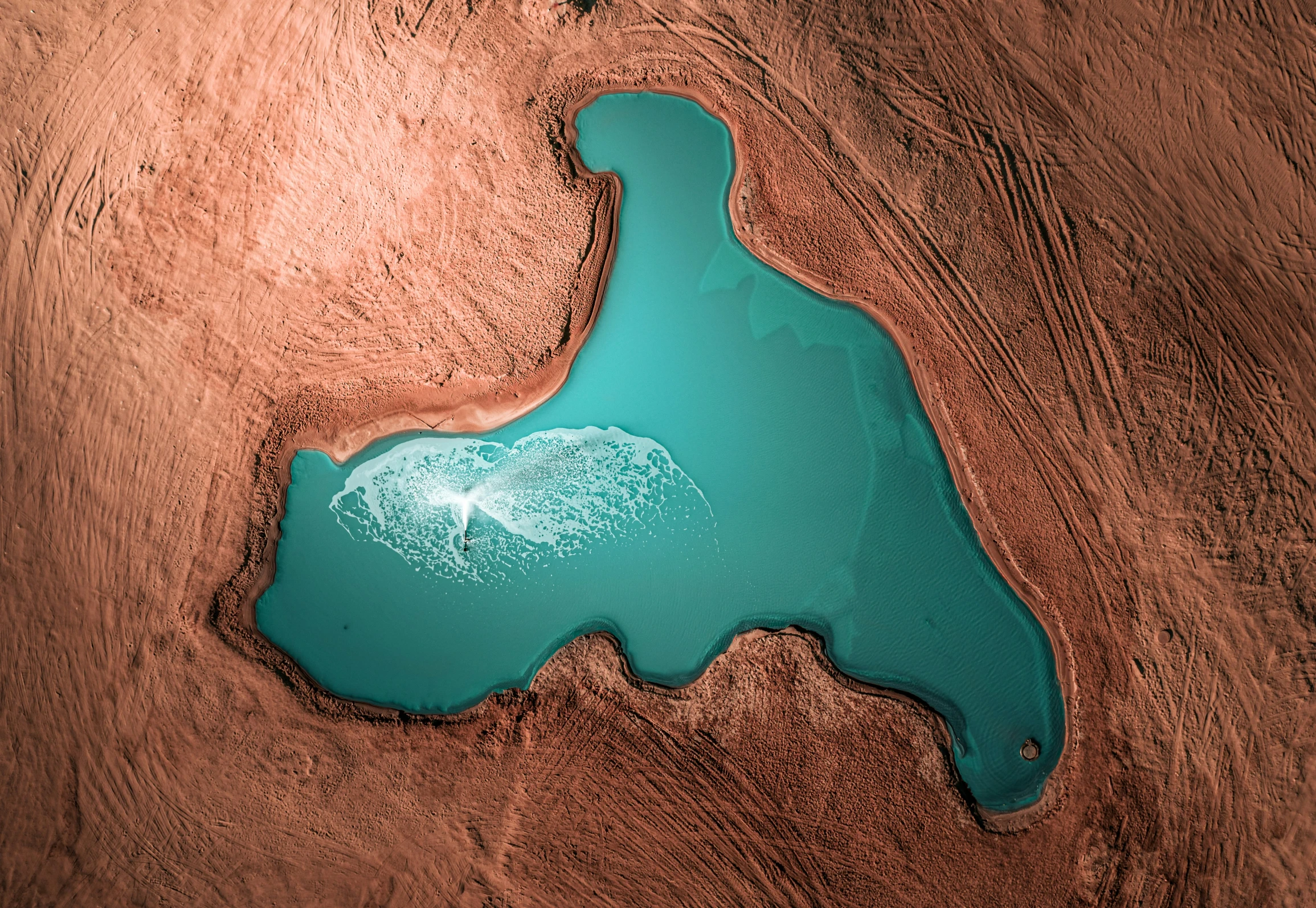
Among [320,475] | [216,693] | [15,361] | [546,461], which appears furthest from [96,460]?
[546,461]

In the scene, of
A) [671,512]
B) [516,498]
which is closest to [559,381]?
[516,498]

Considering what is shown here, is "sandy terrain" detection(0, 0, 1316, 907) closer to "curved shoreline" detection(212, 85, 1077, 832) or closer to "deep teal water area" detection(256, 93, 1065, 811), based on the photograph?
"curved shoreline" detection(212, 85, 1077, 832)

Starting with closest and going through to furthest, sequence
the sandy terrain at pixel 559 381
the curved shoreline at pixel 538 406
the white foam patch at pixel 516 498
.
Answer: the sandy terrain at pixel 559 381, the curved shoreline at pixel 538 406, the white foam patch at pixel 516 498

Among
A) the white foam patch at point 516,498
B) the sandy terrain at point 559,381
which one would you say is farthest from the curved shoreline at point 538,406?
the white foam patch at point 516,498

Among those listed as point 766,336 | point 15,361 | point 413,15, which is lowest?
point 15,361

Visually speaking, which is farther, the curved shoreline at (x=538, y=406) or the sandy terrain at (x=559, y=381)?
the curved shoreline at (x=538, y=406)

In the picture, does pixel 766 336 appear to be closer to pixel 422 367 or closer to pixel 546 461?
pixel 546 461

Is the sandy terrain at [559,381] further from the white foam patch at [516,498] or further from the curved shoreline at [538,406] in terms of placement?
the white foam patch at [516,498]
